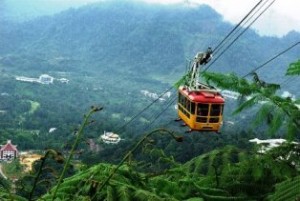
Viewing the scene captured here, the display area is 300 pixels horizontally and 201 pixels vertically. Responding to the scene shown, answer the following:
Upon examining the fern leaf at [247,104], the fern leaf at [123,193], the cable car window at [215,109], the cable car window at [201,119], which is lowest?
the cable car window at [201,119]

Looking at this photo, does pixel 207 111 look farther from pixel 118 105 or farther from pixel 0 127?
pixel 118 105

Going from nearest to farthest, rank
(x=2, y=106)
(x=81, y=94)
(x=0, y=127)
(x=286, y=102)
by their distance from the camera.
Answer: (x=286, y=102) → (x=0, y=127) → (x=2, y=106) → (x=81, y=94)

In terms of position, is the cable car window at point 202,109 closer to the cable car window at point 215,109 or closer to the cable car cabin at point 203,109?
the cable car cabin at point 203,109

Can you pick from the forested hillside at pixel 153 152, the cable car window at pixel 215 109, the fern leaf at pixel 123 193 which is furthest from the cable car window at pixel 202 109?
the fern leaf at pixel 123 193

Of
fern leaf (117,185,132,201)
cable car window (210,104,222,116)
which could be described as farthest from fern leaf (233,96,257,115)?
cable car window (210,104,222,116)

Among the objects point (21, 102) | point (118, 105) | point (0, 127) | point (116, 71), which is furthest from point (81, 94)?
point (116, 71)

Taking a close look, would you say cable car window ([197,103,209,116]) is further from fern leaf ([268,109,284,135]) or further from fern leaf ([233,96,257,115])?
fern leaf ([268,109,284,135])

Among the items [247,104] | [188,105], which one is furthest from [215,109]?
[247,104]

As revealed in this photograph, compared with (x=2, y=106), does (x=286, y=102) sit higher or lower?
higher
